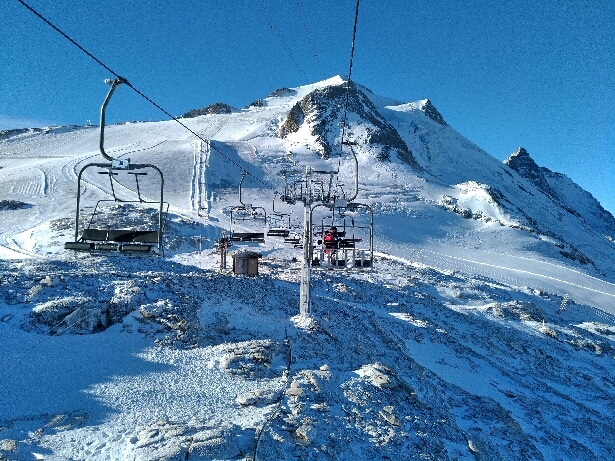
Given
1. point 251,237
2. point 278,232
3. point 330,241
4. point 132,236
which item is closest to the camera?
point 132,236

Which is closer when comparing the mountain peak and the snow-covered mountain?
the snow-covered mountain

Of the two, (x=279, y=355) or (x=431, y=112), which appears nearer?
(x=279, y=355)

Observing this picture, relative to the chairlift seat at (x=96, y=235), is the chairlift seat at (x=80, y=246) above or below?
below

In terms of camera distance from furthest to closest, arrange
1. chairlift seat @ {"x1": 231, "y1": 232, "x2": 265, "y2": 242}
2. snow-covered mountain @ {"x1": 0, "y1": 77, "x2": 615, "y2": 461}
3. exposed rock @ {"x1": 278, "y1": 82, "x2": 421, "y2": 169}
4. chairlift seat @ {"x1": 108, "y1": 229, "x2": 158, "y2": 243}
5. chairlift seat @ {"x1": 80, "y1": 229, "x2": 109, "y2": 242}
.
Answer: exposed rock @ {"x1": 278, "y1": 82, "x2": 421, "y2": 169}, chairlift seat @ {"x1": 231, "y1": 232, "x2": 265, "y2": 242}, chairlift seat @ {"x1": 80, "y1": 229, "x2": 109, "y2": 242}, chairlift seat @ {"x1": 108, "y1": 229, "x2": 158, "y2": 243}, snow-covered mountain @ {"x1": 0, "y1": 77, "x2": 615, "y2": 461}

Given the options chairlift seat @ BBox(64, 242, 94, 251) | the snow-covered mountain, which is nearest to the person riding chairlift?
the snow-covered mountain

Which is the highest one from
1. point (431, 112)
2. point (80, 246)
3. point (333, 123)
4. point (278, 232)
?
point (431, 112)

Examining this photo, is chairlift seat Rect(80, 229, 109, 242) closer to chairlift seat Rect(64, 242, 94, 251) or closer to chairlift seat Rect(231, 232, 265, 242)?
chairlift seat Rect(64, 242, 94, 251)

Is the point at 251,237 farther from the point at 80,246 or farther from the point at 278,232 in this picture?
the point at 80,246

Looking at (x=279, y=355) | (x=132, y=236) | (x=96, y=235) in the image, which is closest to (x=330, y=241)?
(x=279, y=355)

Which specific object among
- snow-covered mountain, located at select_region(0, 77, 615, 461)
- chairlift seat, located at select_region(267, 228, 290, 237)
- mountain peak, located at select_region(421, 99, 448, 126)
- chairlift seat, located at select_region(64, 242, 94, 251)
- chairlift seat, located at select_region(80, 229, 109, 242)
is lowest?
snow-covered mountain, located at select_region(0, 77, 615, 461)

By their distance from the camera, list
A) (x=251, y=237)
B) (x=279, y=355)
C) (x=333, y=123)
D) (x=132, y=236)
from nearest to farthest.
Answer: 1. (x=279, y=355)
2. (x=132, y=236)
3. (x=251, y=237)
4. (x=333, y=123)

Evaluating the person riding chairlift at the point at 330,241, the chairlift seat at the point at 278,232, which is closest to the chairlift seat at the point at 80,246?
the person riding chairlift at the point at 330,241

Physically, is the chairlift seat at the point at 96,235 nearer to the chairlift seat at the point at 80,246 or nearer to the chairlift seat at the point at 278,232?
the chairlift seat at the point at 80,246

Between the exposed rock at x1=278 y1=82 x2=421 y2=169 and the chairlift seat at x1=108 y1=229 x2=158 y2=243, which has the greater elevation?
the exposed rock at x1=278 y1=82 x2=421 y2=169
